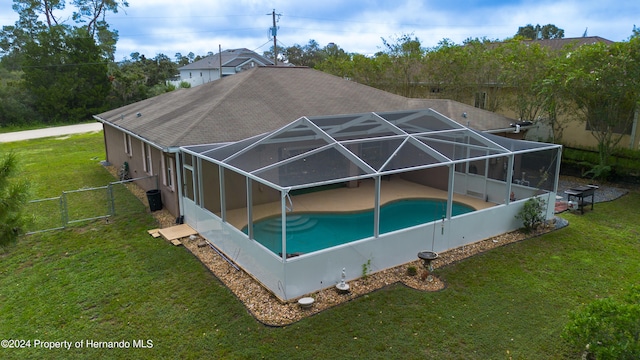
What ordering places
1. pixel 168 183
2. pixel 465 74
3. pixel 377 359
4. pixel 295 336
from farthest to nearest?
pixel 465 74 < pixel 168 183 < pixel 295 336 < pixel 377 359

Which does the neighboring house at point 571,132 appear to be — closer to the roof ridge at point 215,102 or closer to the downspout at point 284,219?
the roof ridge at point 215,102

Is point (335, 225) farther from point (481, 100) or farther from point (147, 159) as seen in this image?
point (481, 100)

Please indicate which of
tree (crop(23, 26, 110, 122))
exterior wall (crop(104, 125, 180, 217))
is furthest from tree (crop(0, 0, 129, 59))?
exterior wall (crop(104, 125, 180, 217))

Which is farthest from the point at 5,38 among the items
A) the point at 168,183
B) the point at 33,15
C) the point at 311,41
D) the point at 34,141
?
the point at 168,183

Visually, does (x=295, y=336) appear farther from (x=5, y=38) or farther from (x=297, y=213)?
(x=5, y=38)

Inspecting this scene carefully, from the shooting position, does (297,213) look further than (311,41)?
No

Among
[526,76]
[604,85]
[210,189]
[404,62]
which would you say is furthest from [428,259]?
[404,62]

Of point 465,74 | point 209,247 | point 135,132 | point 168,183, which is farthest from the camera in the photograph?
point 465,74
